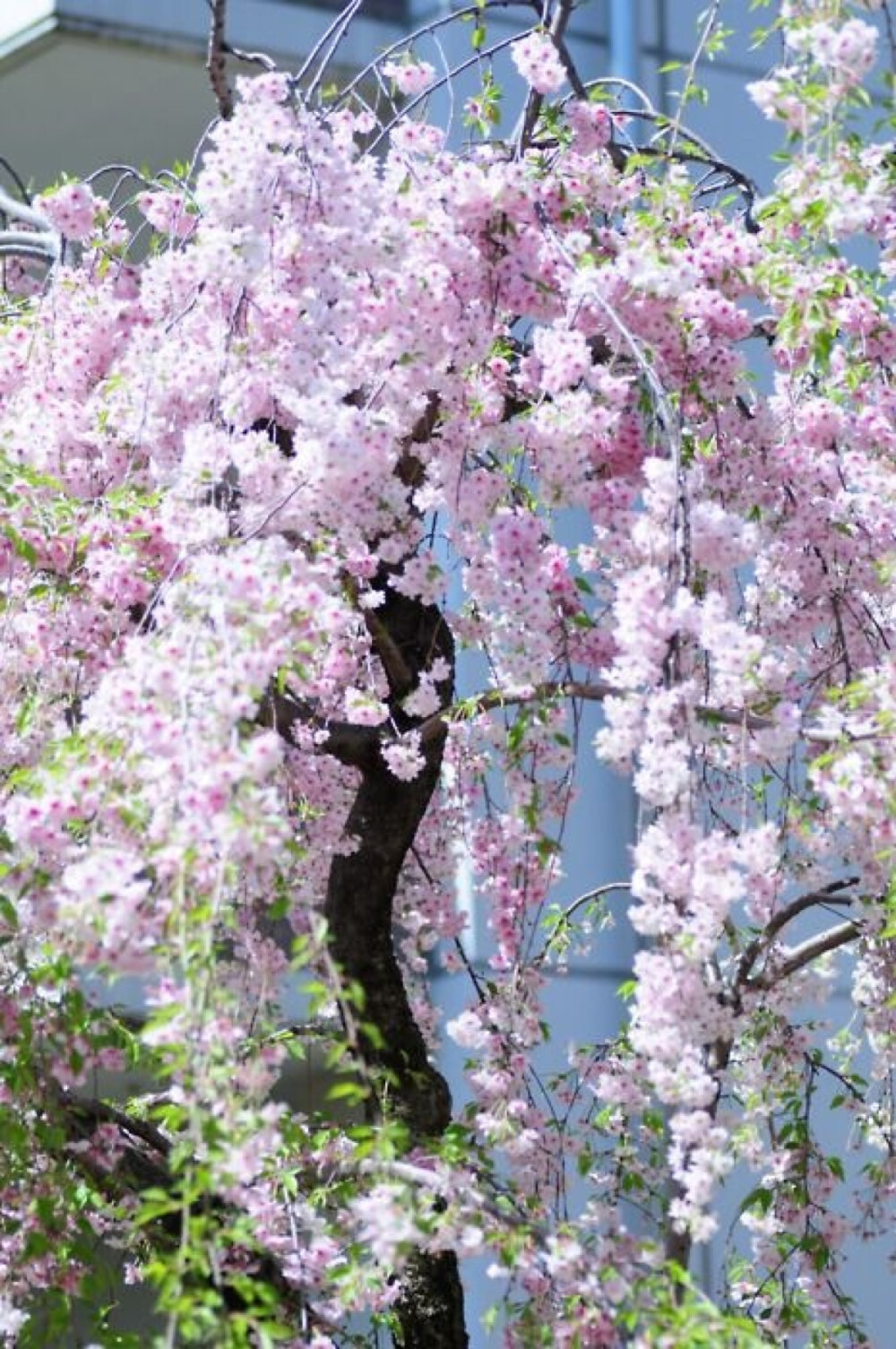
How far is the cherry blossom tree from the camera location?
3.30 meters

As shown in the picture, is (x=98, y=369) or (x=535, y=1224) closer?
(x=535, y=1224)

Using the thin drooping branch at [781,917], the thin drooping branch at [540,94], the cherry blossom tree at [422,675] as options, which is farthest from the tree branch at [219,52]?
the thin drooping branch at [781,917]

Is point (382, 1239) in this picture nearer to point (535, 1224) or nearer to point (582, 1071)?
point (535, 1224)

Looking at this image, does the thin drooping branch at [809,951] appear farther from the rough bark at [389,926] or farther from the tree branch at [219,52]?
the tree branch at [219,52]

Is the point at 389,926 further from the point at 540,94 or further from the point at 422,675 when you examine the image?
the point at 540,94

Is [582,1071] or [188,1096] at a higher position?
[582,1071]

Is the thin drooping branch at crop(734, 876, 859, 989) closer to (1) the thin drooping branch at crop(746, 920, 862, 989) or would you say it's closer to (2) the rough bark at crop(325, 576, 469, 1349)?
(1) the thin drooping branch at crop(746, 920, 862, 989)

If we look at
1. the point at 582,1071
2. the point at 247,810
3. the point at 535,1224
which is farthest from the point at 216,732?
the point at 582,1071

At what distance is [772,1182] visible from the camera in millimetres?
4762

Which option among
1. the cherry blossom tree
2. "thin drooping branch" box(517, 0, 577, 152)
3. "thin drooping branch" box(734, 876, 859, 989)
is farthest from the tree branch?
"thin drooping branch" box(734, 876, 859, 989)

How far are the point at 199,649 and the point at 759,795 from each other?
1597 millimetres

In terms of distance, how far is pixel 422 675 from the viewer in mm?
4168

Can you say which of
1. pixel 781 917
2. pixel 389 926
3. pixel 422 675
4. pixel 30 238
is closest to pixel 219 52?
pixel 30 238

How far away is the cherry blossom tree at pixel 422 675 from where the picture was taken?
3.30 m
